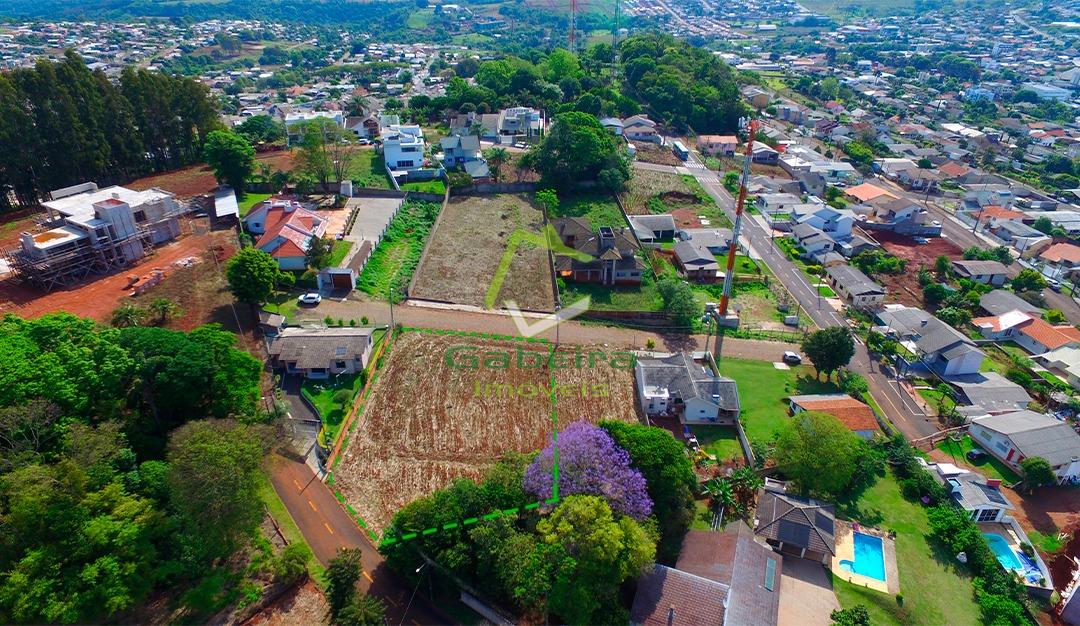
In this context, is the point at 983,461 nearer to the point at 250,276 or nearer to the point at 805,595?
the point at 805,595

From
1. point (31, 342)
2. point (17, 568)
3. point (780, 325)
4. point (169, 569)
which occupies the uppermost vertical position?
point (31, 342)

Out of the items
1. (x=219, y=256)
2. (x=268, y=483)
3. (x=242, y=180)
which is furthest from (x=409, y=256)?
(x=268, y=483)

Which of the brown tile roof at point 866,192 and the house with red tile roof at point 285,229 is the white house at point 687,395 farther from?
the brown tile roof at point 866,192

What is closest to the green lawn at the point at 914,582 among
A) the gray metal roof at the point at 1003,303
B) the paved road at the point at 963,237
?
the gray metal roof at the point at 1003,303

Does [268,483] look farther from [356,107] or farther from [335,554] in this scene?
[356,107]

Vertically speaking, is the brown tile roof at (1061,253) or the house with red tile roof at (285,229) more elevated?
the house with red tile roof at (285,229)
